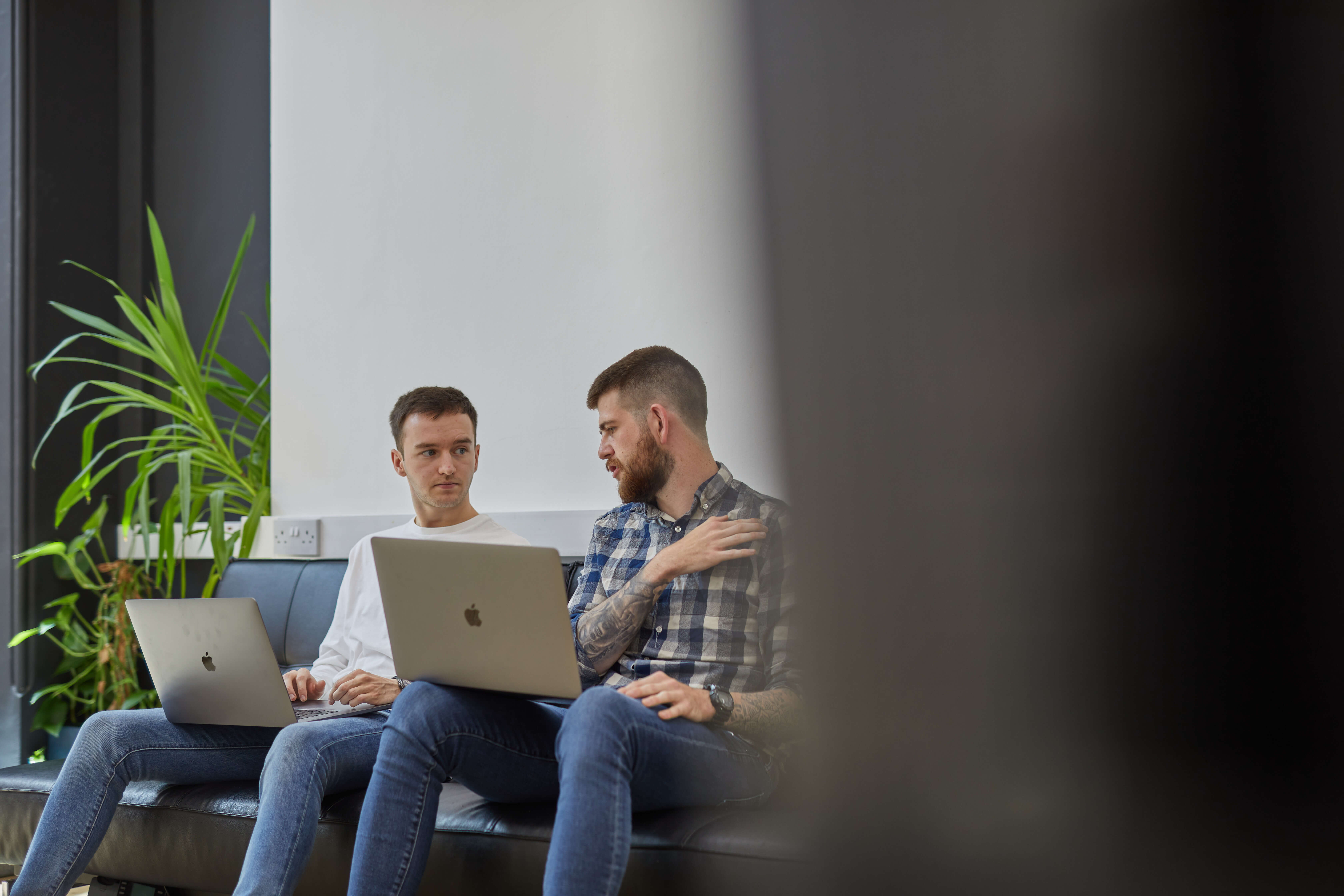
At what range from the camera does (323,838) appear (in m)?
1.50

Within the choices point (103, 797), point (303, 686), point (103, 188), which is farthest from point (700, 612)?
point (103, 188)

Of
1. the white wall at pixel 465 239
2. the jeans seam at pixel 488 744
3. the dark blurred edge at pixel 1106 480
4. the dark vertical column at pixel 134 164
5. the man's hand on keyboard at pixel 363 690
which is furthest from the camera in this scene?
the dark vertical column at pixel 134 164

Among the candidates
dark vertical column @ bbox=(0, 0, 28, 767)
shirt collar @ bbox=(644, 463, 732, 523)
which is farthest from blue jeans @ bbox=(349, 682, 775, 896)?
dark vertical column @ bbox=(0, 0, 28, 767)

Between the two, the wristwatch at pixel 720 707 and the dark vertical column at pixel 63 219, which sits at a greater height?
the dark vertical column at pixel 63 219

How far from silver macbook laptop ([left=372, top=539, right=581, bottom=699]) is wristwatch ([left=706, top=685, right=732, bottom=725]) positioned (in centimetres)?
20

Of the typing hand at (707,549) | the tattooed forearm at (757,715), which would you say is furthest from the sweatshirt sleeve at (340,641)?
the tattooed forearm at (757,715)

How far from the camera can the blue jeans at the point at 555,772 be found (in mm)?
1080

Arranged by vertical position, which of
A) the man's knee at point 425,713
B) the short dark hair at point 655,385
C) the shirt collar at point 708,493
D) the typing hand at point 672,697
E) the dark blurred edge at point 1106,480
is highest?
the short dark hair at point 655,385

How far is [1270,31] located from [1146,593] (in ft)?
0.41

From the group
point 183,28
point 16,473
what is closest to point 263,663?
point 16,473

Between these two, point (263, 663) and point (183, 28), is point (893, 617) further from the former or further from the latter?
point (183, 28)

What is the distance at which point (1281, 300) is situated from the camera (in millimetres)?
202

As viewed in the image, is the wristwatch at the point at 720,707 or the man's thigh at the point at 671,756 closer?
the man's thigh at the point at 671,756

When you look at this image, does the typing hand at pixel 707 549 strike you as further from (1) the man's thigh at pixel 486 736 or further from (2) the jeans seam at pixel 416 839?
(2) the jeans seam at pixel 416 839
